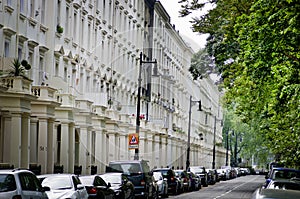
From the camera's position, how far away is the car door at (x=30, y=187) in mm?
18353

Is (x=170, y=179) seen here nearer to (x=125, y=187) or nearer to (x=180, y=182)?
(x=180, y=182)

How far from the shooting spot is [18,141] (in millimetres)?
33750

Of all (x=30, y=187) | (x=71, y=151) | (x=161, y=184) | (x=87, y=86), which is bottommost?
(x=161, y=184)

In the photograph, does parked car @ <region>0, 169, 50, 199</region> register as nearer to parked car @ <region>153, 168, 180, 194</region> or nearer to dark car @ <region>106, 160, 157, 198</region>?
dark car @ <region>106, 160, 157, 198</region>

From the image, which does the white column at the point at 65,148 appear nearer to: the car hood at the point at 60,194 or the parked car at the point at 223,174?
the car hood at the point at 60,194

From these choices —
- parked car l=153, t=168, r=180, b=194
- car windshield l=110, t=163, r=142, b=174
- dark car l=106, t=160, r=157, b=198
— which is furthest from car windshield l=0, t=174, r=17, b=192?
parked car l=153, t=168, r=180, b=194

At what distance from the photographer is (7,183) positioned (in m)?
17.9

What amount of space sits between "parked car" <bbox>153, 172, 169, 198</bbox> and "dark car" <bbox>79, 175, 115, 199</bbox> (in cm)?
1387

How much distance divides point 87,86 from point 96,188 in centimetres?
2689

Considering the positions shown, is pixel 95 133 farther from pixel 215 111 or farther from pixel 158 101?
pixel 215 111

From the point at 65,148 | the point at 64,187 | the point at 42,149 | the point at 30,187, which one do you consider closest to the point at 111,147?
the point at 65,148

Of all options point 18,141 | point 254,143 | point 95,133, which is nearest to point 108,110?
point 95,133

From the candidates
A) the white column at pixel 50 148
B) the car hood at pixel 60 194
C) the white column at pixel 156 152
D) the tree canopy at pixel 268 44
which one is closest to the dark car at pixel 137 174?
the white column at pixel 50 148

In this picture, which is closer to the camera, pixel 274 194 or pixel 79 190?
pixel 274 194
